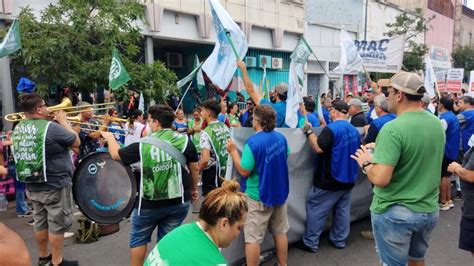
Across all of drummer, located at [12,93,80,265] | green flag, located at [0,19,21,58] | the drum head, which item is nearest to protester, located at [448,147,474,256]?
the drum head

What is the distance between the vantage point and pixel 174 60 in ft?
62.3

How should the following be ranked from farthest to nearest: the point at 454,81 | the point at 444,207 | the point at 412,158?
the point at 454,81
the point at 444,207
the point at 412,158

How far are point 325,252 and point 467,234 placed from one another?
1.76 meters

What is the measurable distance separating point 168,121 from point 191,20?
1308 cm

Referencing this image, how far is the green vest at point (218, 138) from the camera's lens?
203 inches

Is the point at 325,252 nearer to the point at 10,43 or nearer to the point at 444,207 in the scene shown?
the point at 444,207

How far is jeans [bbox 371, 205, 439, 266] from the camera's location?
2.96 m

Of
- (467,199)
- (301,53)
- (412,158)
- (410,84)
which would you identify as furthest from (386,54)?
(412,158)

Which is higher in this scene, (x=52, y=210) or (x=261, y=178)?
(x=261, y=178)

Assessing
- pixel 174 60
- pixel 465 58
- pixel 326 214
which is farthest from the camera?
pixel 465 58

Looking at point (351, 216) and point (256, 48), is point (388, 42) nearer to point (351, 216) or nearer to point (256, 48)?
point (351, 216)

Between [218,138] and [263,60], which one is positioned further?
[263,60]

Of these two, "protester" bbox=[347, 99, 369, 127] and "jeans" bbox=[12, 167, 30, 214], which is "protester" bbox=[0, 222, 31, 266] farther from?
"jeans" bbox=[12, 167, 30, 214]

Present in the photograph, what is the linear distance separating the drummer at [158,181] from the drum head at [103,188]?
0.72m
